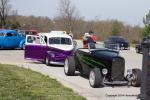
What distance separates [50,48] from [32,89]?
9589 mm

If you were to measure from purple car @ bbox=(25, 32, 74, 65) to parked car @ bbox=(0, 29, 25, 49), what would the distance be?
13339 millimetres

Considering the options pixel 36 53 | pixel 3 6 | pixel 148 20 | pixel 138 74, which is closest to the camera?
pixel 138 74

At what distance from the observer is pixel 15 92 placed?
38.9ft

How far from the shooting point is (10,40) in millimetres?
37188

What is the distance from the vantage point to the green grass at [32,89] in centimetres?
1144

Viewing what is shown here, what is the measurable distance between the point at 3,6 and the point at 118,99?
5938cm

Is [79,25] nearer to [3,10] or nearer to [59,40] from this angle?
[3,10]

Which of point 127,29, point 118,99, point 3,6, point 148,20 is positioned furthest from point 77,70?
point 127,29

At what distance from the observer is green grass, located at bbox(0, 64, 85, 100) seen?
1144 centimetres

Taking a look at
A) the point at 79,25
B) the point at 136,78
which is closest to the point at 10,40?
the point at 136,78

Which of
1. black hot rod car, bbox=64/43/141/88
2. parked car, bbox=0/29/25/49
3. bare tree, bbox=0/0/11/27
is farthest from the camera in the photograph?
bare tree, bbox=0/0/11/27

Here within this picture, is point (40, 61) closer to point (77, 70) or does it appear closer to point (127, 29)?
point (77, 70)

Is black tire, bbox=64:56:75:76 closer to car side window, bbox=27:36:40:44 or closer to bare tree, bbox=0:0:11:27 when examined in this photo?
car side window, bbox=27:36:40:44

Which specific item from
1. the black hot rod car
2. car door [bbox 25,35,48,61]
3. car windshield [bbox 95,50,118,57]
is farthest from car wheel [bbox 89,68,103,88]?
car door [bbox 25,35,48,61]
